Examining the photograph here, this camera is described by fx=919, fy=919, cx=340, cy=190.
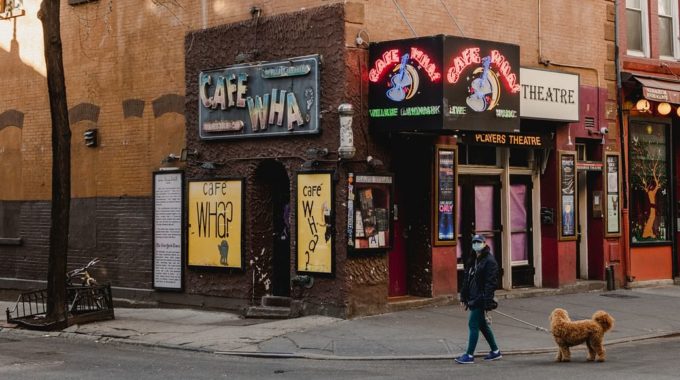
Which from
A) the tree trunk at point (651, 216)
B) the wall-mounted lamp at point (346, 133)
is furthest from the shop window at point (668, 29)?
the wall-mounted lamp at point (346, 133)

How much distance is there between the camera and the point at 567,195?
61.2ft

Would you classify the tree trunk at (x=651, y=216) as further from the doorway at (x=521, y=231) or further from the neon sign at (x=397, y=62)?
the neon sign at (x=397, y=62)

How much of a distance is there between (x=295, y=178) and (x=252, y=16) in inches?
123

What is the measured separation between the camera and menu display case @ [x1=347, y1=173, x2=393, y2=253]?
591 inches

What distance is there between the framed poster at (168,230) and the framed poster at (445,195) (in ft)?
15.8

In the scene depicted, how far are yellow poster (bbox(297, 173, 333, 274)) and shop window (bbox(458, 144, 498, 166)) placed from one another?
334cm

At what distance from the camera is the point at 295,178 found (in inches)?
617

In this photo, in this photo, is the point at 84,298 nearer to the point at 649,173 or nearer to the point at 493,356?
the point at 493,356

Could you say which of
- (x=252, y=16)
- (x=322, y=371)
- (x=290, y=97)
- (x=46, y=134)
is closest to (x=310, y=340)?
(x=322, y=371)

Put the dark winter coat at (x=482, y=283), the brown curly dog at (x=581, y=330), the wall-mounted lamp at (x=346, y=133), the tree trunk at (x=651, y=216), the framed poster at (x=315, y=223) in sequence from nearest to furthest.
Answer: the brown curly dog at (x=581, y=330)
the dark winter coat at (x=482, y=283)
the wall-mounted lamp at (x=346, y=133)
the framed poster at (x=315, y=223)
the tree trunk at (x=651, y=216)

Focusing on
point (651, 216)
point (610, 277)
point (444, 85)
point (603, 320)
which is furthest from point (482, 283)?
point (651, 216)

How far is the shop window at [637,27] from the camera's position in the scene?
20.4m

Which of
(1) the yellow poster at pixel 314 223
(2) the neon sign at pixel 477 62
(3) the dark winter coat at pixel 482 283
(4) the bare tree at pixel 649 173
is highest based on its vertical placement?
(2) the neon sign at pixel 477 62

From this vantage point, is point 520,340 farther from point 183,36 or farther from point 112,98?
point 112,98
